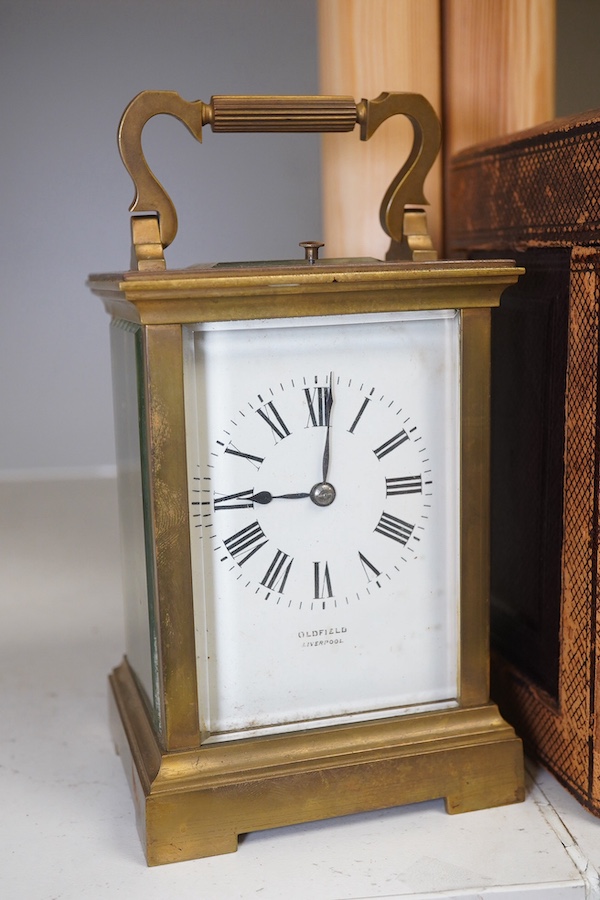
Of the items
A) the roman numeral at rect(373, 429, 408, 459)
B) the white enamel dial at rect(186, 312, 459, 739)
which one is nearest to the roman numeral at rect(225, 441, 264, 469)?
the white enamel dial at rect(186, 312, 459, 739)

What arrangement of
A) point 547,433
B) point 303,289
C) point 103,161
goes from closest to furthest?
point 303,289 < point 547,433 < point 103,161

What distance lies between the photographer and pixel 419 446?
0.98 metres

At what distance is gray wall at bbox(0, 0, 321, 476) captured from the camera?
1.33m

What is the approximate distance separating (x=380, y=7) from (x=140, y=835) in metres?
0.92

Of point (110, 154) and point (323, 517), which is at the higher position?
point (110, 154)

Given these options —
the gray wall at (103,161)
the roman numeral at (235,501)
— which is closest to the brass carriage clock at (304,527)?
the roman numeral at (235,501)

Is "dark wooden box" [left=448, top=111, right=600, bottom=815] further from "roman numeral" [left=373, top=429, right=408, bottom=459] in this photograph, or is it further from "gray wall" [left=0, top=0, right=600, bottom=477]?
"gray wall" [left=0, top=0, right=600, bottom=477]

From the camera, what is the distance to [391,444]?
3.19 feet

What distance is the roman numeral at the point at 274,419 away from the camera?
3.06ft

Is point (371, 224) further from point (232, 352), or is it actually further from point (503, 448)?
point (232, 352)

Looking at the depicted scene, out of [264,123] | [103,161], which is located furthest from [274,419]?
[103,161]

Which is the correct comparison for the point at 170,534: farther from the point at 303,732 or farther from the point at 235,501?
the point at 303,732

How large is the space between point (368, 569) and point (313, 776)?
0.19 meters

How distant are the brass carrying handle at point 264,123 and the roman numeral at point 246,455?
170 millimetres
